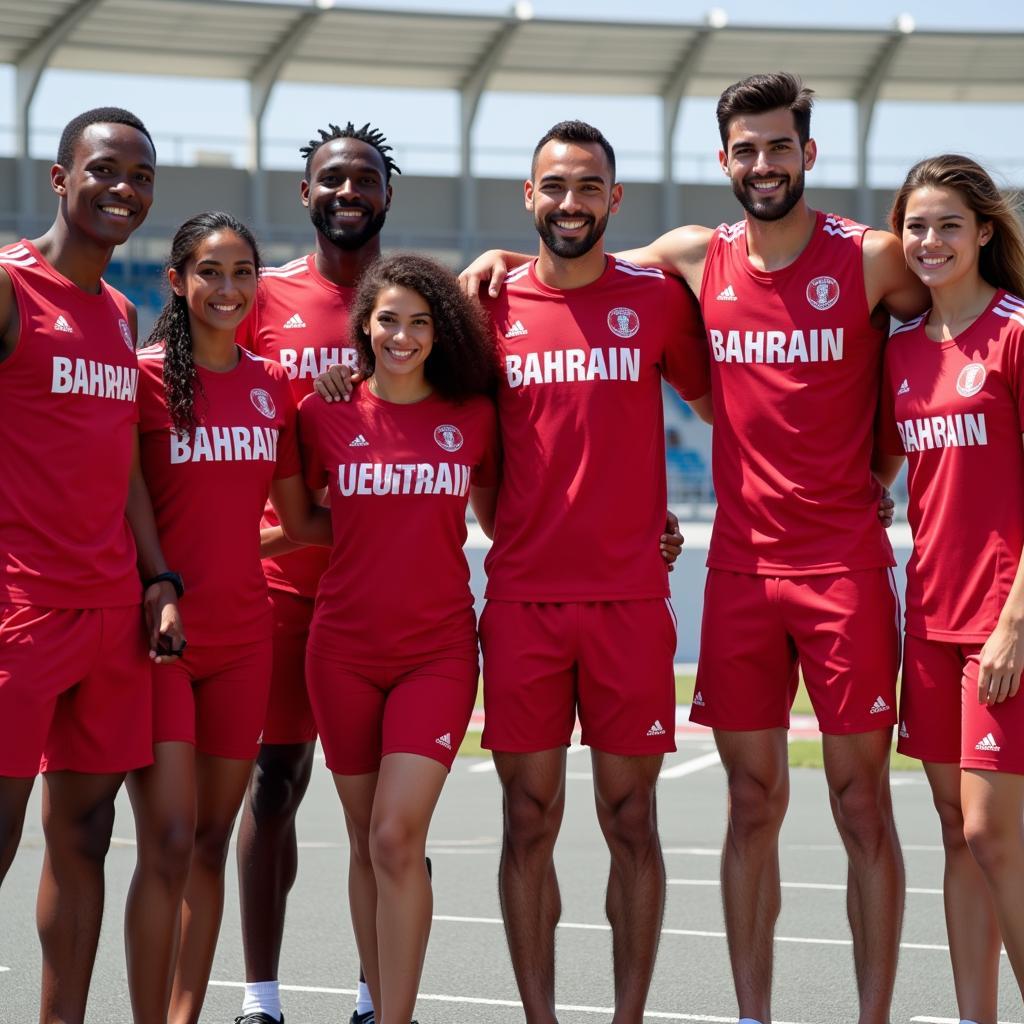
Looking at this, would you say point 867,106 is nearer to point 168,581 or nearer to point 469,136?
point 469,136

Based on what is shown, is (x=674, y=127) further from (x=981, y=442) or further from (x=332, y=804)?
(x=981, y=442)

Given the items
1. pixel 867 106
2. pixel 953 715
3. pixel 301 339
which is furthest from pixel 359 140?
pixel 867 106

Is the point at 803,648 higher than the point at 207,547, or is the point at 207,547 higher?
the point at 207,547

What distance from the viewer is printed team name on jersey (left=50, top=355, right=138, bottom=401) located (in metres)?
4.12

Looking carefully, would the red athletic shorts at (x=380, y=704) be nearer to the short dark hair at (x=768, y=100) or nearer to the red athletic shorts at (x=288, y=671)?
the red athletic shorts at (x=288, y=671)

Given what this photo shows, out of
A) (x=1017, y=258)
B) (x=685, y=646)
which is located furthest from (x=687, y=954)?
(x=685, y=646)

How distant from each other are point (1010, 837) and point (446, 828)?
6108mm

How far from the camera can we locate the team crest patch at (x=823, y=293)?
4.63 meters

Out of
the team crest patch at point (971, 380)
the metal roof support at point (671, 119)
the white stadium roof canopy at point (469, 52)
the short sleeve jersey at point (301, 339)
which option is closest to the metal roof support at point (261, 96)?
the white stadium roof canopy at point (469, 52)

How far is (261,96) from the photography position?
29.4 meters

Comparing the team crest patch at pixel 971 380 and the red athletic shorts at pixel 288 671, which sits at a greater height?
the team crest patch at pixel 971 380

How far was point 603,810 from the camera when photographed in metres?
4.66

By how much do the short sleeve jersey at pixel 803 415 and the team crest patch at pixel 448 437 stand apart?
2.70 feet

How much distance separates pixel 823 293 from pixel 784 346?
201 millimetres
